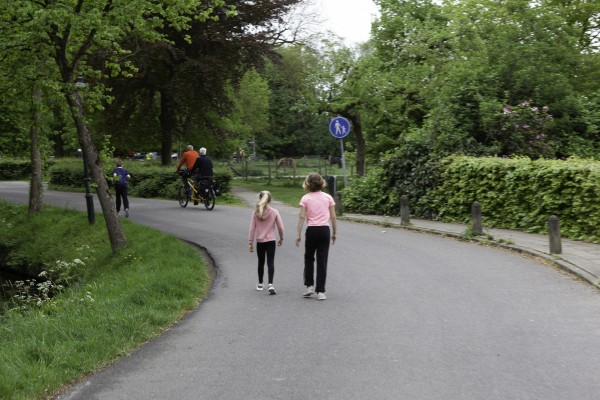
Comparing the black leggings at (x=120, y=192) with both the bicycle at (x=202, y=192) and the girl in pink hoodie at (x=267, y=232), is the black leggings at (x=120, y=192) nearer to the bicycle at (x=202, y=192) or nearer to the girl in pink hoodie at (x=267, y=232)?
the bicycle at (x=202, y=192)

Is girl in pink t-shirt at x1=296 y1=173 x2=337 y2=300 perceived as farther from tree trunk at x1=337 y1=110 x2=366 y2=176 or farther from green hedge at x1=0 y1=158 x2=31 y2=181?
green hedge at x1=0 y1=158 x2=31 y2=181

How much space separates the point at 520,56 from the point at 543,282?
1377 cm

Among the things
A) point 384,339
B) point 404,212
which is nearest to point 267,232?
point 384,339

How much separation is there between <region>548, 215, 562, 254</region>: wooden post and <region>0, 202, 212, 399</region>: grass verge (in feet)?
19.9

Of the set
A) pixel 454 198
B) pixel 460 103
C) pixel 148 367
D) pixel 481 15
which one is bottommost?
pixel 148 367

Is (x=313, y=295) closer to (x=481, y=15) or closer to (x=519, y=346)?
(x=519, y=346)

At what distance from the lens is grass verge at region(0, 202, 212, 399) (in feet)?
21.8

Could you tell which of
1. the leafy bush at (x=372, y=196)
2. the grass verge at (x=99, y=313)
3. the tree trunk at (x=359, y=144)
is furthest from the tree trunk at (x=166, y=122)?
the grass verge at (x=99, y=313)

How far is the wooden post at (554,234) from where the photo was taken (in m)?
13.1

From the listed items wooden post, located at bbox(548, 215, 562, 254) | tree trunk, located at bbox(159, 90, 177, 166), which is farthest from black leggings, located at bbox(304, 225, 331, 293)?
tree trunk, located at bbox(159, 90, 177, 166)

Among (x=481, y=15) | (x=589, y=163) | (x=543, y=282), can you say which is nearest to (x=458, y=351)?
(x=543, y=282)

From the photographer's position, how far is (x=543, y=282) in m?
11.0

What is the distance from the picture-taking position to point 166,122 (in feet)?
108

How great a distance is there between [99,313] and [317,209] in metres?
3.17
